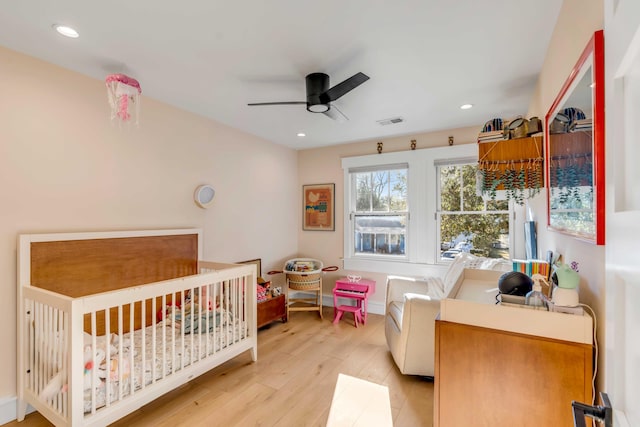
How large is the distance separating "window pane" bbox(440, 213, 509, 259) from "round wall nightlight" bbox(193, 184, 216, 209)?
275 centimetres

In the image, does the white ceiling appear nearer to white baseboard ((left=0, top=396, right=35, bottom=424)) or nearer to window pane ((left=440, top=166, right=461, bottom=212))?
window pane ((left=440, top=166, right=461, bottom=212))

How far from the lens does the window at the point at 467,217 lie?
3.45m

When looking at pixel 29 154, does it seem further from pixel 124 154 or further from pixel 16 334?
pixel 16 334

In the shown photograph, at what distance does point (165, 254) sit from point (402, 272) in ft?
9.03

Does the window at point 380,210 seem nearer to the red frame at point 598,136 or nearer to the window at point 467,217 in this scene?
the window at point 467,217

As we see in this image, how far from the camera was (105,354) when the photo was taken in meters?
1.79

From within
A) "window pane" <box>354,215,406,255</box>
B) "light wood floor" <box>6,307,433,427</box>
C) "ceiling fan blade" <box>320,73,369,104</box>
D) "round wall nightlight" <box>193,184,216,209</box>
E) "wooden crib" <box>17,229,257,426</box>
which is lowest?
"light wood floor" <box>6,307,433,427</box>

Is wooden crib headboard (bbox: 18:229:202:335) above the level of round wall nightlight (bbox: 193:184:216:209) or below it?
below

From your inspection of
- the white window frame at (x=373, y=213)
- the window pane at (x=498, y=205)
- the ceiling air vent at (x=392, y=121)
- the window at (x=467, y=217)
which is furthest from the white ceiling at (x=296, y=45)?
the white window frame at (x=373, y=213)

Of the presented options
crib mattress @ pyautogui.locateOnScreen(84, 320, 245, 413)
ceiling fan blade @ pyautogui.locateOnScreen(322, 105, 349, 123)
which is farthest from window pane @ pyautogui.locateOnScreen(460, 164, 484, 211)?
crib mattress @ pyautogui.locateOnScreen(84, 320, 245, 413)

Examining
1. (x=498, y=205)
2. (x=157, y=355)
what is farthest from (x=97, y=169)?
(x=498, y=205)

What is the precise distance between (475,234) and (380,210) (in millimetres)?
1202

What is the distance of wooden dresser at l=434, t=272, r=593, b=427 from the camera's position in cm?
111

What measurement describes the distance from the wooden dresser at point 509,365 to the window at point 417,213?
251cm
